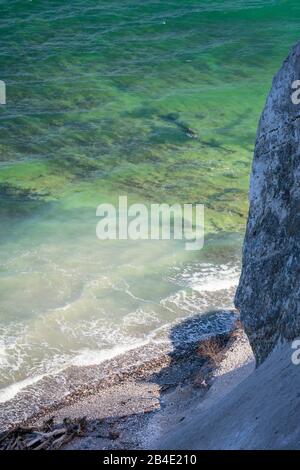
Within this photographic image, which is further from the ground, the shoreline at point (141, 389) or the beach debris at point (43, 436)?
the beach debris at point (43, 436)

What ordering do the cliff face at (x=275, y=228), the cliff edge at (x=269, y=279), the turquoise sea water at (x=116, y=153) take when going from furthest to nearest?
the turquoise sea water at (x=116, y=153)
the cliff face at (x=275, y=228)
the cliff edge at (x=269, y=279)

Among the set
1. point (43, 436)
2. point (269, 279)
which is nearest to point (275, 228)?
point (269, 279)

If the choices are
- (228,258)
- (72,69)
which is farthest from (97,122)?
(228,258)

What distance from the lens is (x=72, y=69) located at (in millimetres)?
23734

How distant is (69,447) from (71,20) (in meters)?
21.7

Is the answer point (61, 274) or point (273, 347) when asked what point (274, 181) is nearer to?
point (273, 347)

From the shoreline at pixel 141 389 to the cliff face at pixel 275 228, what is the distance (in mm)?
1503

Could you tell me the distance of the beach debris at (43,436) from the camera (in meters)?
7.90

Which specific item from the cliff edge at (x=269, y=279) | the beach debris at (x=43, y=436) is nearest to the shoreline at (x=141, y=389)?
the beach debris at (x=43, y=436)

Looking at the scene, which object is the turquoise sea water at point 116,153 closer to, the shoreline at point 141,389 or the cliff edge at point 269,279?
the shoreline at point 141,389

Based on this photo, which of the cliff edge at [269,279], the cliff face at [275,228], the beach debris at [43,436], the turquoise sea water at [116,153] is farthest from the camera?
the turquoise sea water at [116,153]

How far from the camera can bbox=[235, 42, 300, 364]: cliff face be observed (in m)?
6.71

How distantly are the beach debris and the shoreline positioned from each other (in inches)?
3.7

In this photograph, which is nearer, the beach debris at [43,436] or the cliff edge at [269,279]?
the cliff edge at [269,279]
